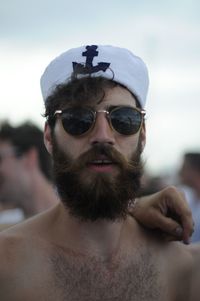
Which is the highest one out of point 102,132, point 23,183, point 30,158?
point 102,132

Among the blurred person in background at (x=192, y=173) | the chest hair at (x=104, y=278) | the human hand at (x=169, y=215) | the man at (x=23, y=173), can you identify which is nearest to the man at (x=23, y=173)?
the man at (x=23, y=173)

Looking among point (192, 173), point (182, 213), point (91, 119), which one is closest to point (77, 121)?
point (91, 119)

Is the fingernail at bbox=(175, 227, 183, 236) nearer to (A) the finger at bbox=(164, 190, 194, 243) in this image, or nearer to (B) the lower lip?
(A) the finger at bbox=(164, 190, 194, 243)

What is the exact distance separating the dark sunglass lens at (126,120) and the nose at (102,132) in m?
0.04

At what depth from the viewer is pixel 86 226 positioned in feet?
12.3

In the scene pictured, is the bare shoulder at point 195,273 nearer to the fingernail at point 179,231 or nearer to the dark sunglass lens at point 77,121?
the fingernail at point 179,231

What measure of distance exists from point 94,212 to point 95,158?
0.92 ft

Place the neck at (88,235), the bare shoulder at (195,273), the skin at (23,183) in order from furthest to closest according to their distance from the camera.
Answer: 1. the skin at (23,183)
2. the bare shoulder at (195,273)
3. the neck at (88,235)

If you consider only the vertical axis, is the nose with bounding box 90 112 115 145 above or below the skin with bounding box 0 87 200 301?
above

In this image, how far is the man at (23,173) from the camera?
21.9 ft

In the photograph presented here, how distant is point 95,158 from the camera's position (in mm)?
3535

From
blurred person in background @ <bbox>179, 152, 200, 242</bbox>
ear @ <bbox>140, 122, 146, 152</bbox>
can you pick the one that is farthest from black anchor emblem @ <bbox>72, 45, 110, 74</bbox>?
blurred person in background @ <bbox>179, 152, 200, 242</bbox>

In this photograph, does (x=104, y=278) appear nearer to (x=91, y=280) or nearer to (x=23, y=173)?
(x=91, y=280)

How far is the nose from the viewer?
3.55 metres
